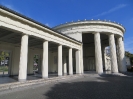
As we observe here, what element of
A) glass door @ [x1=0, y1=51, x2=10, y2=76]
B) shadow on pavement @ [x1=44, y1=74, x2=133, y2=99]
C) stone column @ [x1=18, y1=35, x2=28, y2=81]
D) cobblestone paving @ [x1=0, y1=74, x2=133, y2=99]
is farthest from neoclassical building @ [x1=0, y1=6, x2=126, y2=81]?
shadow on pavement @ [x1=44, y1=74, x2=133, y2=99]

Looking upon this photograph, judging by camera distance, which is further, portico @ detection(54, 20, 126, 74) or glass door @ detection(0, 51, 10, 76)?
portico @ detection(54, 20, 126, 74)

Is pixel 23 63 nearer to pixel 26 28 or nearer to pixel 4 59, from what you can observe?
pixel 26 28

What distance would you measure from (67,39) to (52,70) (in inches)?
340

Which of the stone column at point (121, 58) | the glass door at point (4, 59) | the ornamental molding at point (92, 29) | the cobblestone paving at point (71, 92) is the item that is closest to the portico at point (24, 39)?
the glass door at point (4, 59)

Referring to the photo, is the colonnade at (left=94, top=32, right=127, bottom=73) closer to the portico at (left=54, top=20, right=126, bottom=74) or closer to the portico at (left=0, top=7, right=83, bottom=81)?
the portico at (left=54, top=20, right=126, bottom=74)

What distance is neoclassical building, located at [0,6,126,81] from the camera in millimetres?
8148

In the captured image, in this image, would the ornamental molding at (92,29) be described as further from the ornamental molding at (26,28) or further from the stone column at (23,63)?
the stone column at (23,63)

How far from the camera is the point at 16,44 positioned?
13336mm

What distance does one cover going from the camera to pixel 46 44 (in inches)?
420

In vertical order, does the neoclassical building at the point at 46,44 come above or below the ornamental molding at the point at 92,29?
below

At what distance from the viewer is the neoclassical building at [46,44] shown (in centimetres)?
815

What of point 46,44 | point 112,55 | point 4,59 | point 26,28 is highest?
point 26,28

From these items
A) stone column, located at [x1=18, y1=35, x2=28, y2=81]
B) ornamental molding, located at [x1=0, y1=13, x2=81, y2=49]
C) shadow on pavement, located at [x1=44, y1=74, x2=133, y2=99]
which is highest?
ornamental molding, located at [x1=0, y1=13, x2=81, y2=49]

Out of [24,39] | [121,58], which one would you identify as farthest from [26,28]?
[121,58]
